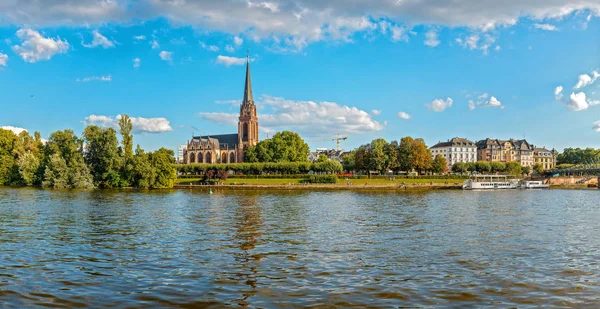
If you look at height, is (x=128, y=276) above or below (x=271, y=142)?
below

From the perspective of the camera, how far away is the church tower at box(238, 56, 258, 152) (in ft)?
602

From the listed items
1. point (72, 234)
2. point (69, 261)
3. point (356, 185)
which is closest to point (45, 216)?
point (72, 234)

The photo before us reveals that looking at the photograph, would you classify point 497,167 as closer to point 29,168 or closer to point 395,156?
point 395,156

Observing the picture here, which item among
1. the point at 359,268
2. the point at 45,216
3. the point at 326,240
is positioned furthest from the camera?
the point at 45,216

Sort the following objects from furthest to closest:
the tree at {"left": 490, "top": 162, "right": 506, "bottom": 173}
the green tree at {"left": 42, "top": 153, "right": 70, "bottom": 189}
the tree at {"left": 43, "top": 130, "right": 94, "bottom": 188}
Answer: the tree at {"left": 490, "top": 162, "right": 506, "bottom": 173} → the tree at {"left": 43, "top": 130, "right": 94, "bottom": 188} → the green tree at {"left": 42, "top": 153, "right": 70, "bottom": 189}

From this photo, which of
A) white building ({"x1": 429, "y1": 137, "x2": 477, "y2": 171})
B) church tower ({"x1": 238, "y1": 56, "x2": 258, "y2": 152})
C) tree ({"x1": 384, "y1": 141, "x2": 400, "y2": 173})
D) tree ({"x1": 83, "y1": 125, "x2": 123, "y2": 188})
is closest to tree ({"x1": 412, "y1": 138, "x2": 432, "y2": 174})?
tree ({"x1": 384, "y1": 141, "x2": 400, "y2": 173})

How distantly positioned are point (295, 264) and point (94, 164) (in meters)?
88.3

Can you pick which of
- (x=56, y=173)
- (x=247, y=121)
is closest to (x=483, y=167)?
(x=247, y=121)

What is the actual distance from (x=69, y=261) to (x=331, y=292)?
1177 centimetres

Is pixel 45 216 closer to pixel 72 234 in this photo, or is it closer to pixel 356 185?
pixel 72 234

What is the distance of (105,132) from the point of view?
9369 centimetres

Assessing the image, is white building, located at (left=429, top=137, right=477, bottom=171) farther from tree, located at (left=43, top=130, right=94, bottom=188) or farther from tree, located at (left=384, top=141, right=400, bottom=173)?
tree, located at (left=43, top=130, right=94, bottom=188)

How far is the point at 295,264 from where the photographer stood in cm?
1856

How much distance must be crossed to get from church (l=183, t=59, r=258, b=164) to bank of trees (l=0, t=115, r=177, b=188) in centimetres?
8570
